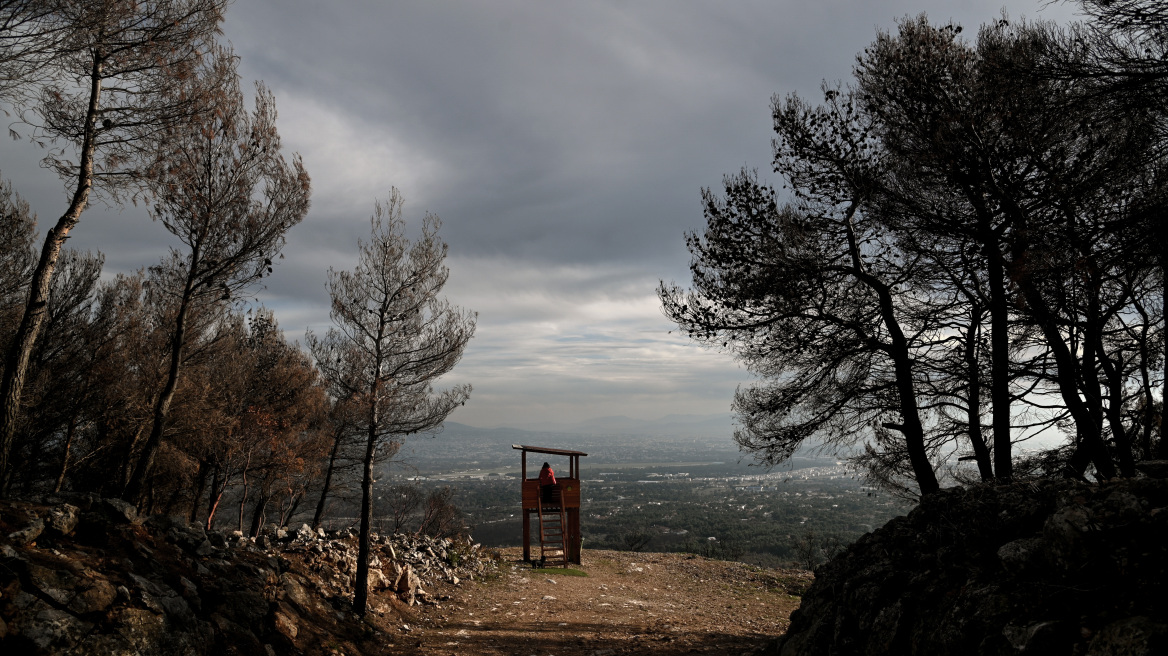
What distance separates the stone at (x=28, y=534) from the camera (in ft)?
15.3

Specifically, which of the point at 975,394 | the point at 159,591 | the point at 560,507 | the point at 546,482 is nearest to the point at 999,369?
the point at 975,394

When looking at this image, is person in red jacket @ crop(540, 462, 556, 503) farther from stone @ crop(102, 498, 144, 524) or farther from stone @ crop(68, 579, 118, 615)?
stone @ crop(68, 579, 118, 615)

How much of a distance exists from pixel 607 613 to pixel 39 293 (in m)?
9.92

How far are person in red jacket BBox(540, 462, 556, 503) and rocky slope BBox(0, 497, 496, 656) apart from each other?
263 inches

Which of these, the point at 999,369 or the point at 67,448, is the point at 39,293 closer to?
the point at 67,448

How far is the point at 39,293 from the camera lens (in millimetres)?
5895

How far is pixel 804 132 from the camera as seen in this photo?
9258 millimetres

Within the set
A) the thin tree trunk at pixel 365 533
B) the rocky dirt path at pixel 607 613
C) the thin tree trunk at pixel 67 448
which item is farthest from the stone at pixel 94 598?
the thin tree trunk at pixel 67 448

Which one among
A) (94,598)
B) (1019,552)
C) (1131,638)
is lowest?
(94,598)

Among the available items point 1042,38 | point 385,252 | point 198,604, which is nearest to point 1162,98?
point 1042,38

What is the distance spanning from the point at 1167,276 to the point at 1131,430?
5.10 meters

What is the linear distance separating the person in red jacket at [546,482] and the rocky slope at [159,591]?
21.9 ft

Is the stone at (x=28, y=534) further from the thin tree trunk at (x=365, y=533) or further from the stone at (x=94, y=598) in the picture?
the thin tree trunk at (x=365, y=533)

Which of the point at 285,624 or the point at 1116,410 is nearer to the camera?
the point at 285,624
